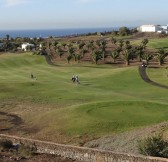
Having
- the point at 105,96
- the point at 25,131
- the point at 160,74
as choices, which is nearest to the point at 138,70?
the point at 160,74

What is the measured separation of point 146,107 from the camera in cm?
3594

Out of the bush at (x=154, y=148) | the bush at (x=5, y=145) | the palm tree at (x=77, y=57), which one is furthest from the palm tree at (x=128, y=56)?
the bush at (x=154, y=148)

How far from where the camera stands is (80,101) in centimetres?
4403

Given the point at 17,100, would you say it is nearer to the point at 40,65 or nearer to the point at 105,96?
the point at 105,96

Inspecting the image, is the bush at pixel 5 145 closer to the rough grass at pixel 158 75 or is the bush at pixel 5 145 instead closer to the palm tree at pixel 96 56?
the rough grass at pixel 158 75

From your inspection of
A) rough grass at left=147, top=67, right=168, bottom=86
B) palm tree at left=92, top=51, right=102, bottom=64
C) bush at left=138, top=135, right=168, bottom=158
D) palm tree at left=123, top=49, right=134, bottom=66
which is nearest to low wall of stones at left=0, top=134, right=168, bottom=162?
bush at left=138, top=135, right=168, bottom=158

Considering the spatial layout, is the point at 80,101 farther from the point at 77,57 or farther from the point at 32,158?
the point at 77,57

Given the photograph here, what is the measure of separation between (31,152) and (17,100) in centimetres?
2245

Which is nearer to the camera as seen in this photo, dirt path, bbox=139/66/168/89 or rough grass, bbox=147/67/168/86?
dirt path, bbox=139/66/168/89

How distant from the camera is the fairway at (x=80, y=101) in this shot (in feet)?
104

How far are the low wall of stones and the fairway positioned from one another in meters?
3.65

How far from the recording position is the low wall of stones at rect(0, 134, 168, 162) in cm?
2103

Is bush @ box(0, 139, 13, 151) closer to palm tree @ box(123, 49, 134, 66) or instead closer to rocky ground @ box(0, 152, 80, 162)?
rocky ground @ box(0, 152, 80, 162)

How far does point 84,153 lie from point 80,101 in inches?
824
